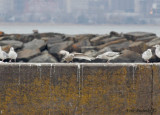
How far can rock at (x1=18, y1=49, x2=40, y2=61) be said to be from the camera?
17000 mm

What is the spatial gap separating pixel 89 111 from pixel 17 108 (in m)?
0.93

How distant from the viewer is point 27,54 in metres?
17.2

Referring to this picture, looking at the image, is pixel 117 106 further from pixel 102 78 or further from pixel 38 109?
pixel 38 109

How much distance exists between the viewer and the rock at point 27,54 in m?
17.0

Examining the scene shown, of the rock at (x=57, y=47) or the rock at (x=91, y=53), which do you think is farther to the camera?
the rock at (x=57, y=47)

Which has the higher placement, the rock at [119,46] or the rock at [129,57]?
the rock at [119,46]

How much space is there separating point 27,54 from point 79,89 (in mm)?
11251

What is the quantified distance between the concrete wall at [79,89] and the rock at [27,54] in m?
10.9

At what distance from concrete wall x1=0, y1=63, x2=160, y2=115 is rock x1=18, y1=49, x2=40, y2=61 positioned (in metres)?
10.9

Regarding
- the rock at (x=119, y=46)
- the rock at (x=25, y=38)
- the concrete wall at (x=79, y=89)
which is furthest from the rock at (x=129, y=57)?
the concrete wall at (x=79, y=89)

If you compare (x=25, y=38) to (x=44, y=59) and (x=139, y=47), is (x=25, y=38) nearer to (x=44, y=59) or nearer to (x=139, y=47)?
(x=44, y=59)

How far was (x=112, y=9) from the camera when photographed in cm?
17162

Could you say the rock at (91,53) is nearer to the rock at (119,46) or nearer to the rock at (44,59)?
the rock at (119,46)

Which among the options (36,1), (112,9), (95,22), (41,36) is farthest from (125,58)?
(36,1)
